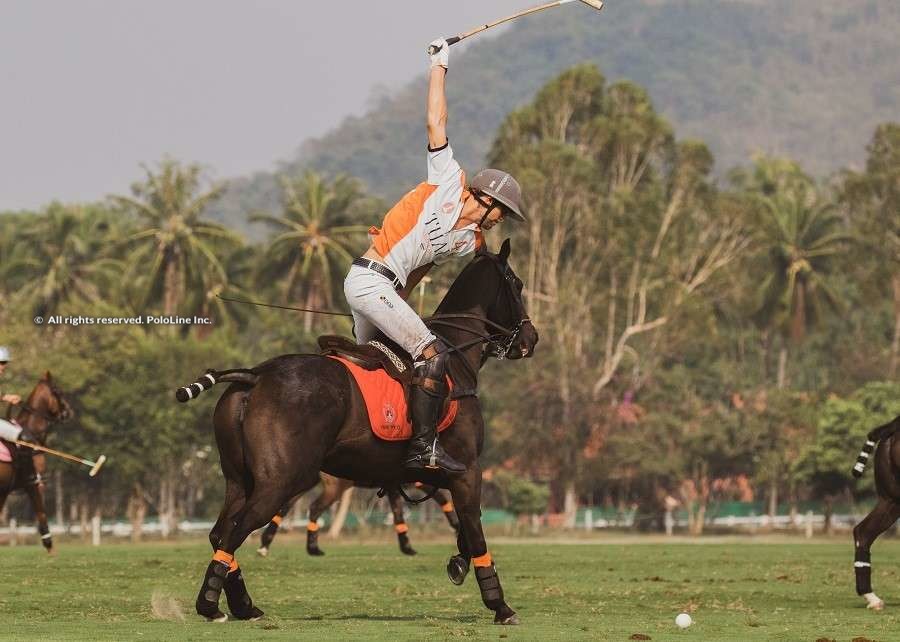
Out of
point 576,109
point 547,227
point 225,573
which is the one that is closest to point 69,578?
point 225,573

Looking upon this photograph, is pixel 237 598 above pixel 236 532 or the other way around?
the other way around

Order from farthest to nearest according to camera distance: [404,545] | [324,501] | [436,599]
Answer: [404,545] < [324,501] < [436,599]

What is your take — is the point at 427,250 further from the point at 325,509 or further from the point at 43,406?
the point at 43,406

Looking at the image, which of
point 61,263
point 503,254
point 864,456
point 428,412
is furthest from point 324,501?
point 61,263

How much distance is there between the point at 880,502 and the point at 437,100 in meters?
7.28

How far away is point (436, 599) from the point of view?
56.7 ft

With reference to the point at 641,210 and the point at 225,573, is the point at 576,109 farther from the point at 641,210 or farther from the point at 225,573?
the point at 225,573

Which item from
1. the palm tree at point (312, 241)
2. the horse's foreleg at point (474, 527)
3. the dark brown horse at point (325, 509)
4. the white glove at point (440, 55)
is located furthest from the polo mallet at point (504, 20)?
the palm tree at point (312, 241)

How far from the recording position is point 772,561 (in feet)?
94.3

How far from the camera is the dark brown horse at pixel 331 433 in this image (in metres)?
12.8

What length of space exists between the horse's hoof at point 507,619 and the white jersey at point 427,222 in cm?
295

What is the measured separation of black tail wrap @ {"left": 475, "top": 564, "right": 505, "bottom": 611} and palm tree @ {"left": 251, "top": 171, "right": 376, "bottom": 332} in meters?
71.8

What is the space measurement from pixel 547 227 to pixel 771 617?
2781 inches

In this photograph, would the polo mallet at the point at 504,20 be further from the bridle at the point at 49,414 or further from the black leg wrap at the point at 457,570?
the bridle at the point at 49,414
